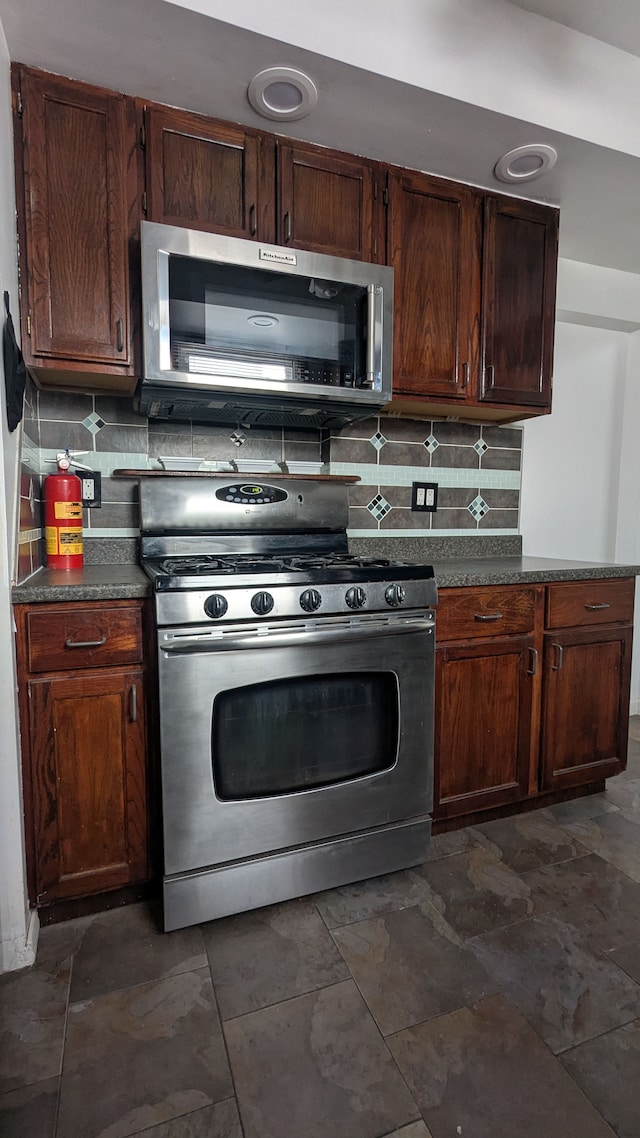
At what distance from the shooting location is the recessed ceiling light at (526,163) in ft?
6.01

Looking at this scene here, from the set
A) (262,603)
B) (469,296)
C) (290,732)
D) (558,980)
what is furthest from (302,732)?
(469,296)

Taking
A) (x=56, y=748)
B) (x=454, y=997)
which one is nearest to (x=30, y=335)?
(x=56, y=748)

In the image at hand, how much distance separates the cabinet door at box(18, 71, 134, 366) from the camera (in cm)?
155

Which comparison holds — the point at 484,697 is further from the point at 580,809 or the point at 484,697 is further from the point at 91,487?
the point at 91,487

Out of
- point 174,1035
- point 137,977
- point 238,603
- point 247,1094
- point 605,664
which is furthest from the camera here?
point 605,664

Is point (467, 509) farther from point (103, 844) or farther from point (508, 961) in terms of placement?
point (103, 844)

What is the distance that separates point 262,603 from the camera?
1461 mm

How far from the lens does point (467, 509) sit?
2.52 m

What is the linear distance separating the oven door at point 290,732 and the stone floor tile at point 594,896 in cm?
43

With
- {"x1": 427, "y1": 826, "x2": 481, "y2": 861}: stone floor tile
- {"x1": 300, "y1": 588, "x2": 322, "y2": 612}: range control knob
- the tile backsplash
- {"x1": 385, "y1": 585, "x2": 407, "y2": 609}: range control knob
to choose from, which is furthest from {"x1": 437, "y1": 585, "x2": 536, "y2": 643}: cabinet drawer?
{"x1": 427, "y1": 826, "x2": 481, "y2": 861}: stone floor tile

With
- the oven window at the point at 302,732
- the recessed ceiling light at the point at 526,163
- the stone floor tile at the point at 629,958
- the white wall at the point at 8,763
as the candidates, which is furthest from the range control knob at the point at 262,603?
the recessed ceiling light at the point at 526,163

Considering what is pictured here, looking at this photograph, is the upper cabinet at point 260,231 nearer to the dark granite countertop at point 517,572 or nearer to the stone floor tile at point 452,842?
the dark granite countertop at point 517,572

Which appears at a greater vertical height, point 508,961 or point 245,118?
point 245,118

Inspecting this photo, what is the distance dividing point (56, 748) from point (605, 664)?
193cm
